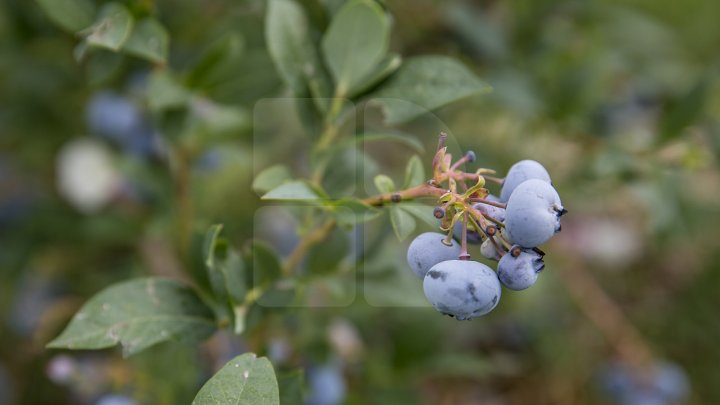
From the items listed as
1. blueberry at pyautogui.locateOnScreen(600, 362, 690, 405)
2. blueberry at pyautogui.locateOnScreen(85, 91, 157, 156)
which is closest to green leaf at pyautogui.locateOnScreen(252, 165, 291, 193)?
blueberry at pyautogui.locateOnScreen(85, 91, 157, 156)

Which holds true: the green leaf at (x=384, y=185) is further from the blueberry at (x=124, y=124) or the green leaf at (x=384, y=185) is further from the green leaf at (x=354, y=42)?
the blueberry at (x=124, y=124)

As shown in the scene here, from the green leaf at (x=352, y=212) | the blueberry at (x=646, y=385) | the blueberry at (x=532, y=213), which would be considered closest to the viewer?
the blueberry at (x=532, y=213)

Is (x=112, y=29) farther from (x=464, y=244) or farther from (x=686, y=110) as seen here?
(x=686, y=110)

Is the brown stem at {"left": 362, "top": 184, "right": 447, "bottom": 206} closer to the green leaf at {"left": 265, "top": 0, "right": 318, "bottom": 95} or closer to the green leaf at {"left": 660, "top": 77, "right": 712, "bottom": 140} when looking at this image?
the green leaf at {"left": 265, "top": 0, "right": 318, "bottom": 95}

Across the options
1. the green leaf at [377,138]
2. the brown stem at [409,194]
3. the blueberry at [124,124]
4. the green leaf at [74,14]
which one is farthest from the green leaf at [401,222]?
the blueberry at [124,124]

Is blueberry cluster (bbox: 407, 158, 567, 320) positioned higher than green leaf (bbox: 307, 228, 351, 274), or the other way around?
blueberry cluster (bbox: 407, 158, 567, 320)

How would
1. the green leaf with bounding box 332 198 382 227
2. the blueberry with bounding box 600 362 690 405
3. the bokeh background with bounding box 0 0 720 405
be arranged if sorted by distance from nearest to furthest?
1. the green leaf with bounding box 332 198 382 227
2. the bokeh background with bounding box 0 0 720 405
3. the blueberry with bounding box 600 362 690 405

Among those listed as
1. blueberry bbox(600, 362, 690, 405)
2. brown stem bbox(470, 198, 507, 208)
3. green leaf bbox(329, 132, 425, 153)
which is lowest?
blueberry bbox(600, 362, 690, 405)
